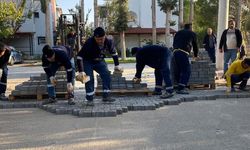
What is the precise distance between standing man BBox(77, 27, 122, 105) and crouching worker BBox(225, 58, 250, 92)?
9.55 feet

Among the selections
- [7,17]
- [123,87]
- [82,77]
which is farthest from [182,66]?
[7,17]

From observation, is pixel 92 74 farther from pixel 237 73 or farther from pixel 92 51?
pixel 237 73

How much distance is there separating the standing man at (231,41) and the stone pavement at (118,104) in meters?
1.84

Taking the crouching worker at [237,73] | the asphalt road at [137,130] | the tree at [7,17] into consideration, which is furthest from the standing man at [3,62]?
the tree at [7,17]

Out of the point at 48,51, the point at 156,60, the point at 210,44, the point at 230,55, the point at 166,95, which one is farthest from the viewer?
the point at 210,44

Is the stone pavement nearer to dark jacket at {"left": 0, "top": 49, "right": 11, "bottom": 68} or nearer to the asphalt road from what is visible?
the asphalt road

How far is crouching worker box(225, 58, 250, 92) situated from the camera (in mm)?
9023

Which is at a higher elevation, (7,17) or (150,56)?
(7,17)

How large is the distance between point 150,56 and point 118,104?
1.49 metres

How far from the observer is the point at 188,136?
232 inches

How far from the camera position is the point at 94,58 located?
811cm

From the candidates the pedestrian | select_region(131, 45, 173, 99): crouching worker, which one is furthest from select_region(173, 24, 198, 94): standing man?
the pedestrian

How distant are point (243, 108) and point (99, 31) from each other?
11.3 ft

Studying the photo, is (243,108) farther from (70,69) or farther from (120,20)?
(120,20)
